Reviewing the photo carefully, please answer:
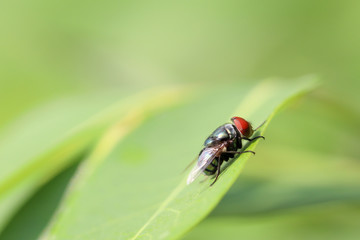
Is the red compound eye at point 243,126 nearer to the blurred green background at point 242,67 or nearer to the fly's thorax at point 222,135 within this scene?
the fly's thorax at point 222,135

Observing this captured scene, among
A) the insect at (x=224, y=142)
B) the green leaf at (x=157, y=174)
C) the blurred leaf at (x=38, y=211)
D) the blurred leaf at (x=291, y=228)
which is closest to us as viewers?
the green leaf at (x=157, y=174)

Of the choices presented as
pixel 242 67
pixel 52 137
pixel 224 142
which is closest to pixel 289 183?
pixel 224 142

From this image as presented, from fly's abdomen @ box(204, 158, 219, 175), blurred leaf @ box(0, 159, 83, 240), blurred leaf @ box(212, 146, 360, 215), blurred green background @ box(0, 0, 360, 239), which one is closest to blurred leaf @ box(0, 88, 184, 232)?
blurred leaf @ box(0, 159, 83, 240)

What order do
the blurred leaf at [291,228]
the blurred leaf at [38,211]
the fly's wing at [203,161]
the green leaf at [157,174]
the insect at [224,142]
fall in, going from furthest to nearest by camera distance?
the blurred leaf at [291,228], the blurred leaf at [38,211], the insect at [224,142], the fly's wing at [203,161], the green leaf at [157,174]

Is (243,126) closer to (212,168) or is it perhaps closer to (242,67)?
(212,168)

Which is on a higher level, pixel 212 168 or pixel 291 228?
pixel 212 168

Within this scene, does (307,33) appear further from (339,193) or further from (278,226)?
(339,193)

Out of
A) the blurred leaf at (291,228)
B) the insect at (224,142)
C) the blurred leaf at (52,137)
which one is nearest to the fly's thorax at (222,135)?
the insect at (224,142)
